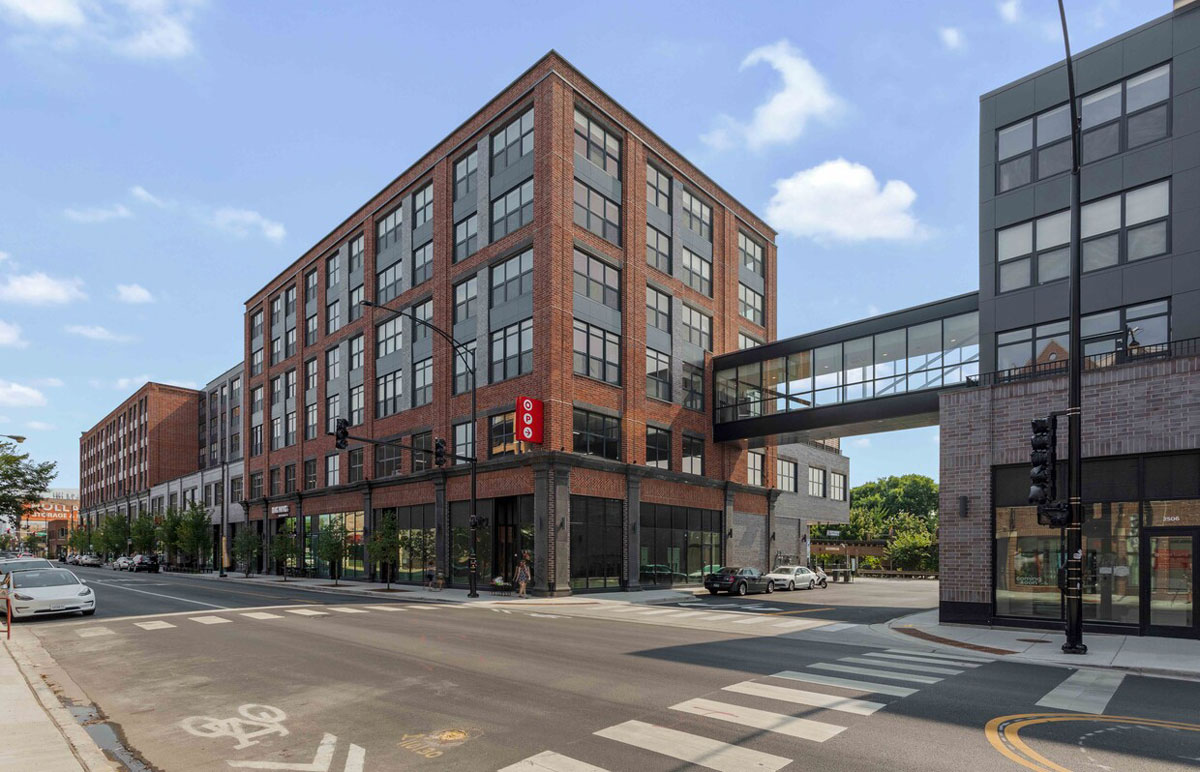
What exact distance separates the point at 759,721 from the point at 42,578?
2423cm

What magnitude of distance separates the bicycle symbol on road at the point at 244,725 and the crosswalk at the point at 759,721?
3.41 meters

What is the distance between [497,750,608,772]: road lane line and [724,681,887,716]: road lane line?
4.02 meters

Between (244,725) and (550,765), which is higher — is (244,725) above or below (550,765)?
below

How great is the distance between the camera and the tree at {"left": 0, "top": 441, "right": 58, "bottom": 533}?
48750 mm

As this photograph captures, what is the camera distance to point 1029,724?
9.55 meters

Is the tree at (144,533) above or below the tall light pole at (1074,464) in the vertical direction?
below

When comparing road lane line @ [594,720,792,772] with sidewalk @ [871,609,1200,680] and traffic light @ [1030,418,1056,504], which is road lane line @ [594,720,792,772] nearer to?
sidewalk @ [871,609,1200,680]

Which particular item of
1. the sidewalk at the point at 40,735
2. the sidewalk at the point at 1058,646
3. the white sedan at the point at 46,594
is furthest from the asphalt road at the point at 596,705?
the white sedan at the point at 46,594

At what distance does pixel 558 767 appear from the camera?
7.71 metres

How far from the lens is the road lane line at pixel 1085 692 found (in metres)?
10.8

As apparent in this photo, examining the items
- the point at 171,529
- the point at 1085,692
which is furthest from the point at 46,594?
the point at 171,529

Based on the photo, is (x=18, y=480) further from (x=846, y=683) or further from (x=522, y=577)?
(x=846, y=683)

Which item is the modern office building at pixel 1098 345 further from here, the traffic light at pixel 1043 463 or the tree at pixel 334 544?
the tree at pixel 334 544

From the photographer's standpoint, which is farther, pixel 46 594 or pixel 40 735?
pixel 46 594
